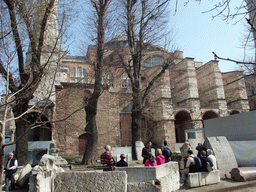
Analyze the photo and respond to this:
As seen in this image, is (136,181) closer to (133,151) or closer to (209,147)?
(209,147)

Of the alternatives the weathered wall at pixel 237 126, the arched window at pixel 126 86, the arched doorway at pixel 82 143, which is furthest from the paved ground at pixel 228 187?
the arched doorway at pixel 82 143

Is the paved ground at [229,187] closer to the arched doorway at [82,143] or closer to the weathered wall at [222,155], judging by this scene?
the weathered wall at [222,155]

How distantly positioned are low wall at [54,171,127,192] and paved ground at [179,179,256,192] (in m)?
2.14

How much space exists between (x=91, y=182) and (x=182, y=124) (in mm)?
20926

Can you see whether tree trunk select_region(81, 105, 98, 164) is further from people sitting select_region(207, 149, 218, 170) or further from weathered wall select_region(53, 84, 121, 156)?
weathered wall select_region(53, 84, 121, 156)

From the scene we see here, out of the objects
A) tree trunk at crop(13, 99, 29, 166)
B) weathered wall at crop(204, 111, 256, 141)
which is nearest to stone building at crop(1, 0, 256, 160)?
weathered wall at crop(204, 111, 256, 141)

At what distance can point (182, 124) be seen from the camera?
24.0 metres

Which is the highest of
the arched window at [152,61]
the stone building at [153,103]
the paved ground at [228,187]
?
the arched window at [152,61]

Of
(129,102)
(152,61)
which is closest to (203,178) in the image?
(129,102)

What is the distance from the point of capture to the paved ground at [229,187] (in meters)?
5.34

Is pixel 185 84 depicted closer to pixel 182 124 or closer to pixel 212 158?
pixel 182 124

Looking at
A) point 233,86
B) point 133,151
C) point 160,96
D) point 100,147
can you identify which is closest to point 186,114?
point 160,96

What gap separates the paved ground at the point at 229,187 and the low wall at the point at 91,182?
2140mm

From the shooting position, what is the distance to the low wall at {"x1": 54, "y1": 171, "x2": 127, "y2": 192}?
14.2ft
